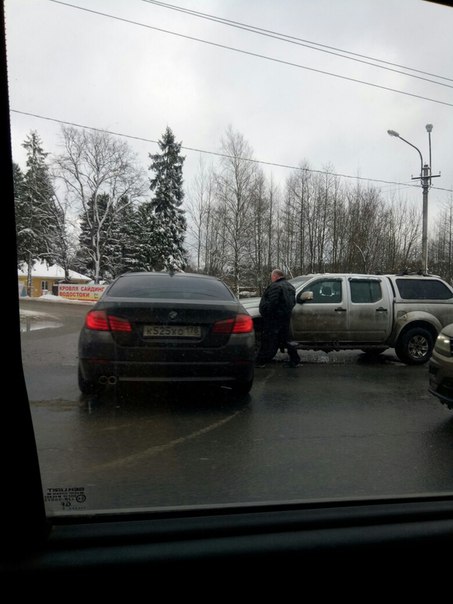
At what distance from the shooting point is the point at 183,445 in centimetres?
394

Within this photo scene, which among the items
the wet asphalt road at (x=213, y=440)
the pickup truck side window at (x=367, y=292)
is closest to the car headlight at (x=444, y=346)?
the wet asphalt road at (x=213, y=440)

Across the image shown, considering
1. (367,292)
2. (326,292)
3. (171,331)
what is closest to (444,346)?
(171,331)

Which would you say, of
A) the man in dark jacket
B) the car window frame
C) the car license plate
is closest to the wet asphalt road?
the car window frame

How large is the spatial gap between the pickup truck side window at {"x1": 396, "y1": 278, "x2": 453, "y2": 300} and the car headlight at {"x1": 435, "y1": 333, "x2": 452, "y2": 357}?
14.7 feet

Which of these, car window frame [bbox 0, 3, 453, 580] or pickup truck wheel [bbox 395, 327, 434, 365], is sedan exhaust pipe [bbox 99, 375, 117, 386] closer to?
car window frame [bbox 0, 3, 453, 580]

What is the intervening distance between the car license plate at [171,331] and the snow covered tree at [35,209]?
2.07 meters

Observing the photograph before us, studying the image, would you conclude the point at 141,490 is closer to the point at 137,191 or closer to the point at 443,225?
the point at 137,191

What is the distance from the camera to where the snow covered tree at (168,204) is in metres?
2.42

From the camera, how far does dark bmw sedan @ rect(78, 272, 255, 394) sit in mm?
4102

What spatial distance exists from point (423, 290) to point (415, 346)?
1.02 meters

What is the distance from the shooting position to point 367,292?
9.17 m

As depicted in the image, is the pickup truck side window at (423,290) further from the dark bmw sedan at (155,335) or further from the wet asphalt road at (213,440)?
the dark bmw sedan at (155,335)

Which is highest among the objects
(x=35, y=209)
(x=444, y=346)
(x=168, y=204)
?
(x=168, y=204)

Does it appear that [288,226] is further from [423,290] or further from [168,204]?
[423,290]
